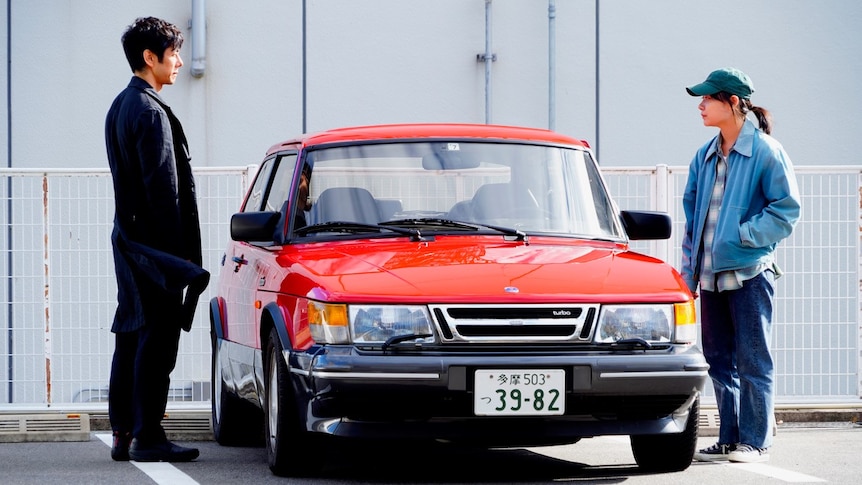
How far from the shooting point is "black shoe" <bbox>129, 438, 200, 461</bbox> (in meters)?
7.21

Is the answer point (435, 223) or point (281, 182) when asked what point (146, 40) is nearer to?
point (281, 182)

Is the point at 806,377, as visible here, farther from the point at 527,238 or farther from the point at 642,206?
the point at 527,238

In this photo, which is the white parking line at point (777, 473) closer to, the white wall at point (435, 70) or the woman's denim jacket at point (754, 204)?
the woman's denim jacket at point (754, 204)

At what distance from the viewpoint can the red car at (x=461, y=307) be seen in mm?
5809

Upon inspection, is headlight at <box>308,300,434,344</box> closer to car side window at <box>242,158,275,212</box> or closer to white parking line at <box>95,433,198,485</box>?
white parking line at <box>95,433,198,485</box>

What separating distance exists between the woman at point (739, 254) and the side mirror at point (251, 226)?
2.08 meters

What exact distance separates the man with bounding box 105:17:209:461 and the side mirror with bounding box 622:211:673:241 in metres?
2.02

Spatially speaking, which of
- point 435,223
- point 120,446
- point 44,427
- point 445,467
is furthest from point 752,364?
point 44,427

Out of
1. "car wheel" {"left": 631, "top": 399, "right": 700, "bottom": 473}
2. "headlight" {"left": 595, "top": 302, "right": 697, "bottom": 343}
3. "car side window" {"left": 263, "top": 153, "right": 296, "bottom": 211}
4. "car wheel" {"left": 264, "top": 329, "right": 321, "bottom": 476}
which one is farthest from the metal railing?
"headlight" {"left": 595, "top": 302, "right": 697, "bottom": 343}

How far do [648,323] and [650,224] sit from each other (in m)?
1.15

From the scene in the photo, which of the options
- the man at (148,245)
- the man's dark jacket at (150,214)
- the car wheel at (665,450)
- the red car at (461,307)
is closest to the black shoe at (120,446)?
the man at (148,245)

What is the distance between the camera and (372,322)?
5.85 meters

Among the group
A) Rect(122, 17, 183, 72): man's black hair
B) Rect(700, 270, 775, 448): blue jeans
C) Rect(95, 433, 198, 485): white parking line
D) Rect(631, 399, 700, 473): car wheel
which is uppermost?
Rect(122, 17, 183, 72): man's black hair

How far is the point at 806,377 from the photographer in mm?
9320
